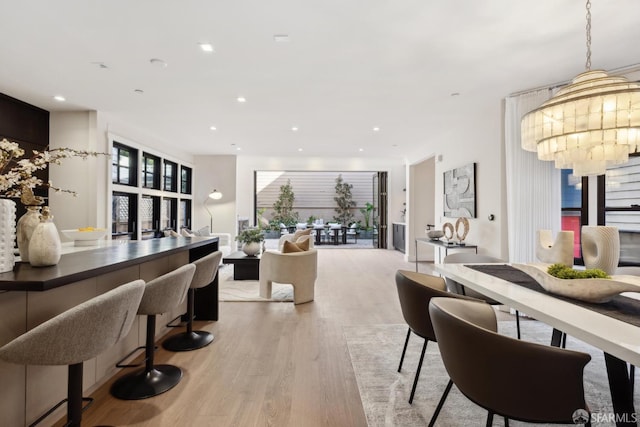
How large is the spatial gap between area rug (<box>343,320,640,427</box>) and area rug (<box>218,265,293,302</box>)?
4.70 ft

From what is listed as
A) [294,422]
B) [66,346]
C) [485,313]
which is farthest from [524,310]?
[66,346]

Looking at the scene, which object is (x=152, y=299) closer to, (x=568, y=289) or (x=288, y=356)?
(x=288, y=356)

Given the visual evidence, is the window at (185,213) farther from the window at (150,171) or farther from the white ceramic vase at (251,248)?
the white ceramic vase at (251,248)

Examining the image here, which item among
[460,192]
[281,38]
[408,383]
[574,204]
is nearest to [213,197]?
[460,192]

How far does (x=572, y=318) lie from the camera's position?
1422 mm

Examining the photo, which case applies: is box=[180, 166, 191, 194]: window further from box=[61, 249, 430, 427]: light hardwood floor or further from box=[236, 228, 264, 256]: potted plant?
box=[61, 249, 430, 427]: light hardwood floor

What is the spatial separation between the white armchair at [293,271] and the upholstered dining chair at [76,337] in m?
2.50

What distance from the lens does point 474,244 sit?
15.4 feet

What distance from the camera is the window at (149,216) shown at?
6521 mm

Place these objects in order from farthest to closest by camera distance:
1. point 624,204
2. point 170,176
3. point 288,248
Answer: point 170,176 < point 288,248 < point 624,204

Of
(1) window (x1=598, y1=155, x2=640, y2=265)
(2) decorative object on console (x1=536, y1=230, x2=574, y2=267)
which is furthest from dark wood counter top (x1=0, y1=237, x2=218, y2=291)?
(1) window (x1=598, y1=155, x2=640, y2=265)

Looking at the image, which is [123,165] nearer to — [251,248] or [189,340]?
[251,248]

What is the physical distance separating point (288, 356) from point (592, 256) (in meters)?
2.32

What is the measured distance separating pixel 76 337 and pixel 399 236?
8770mm
